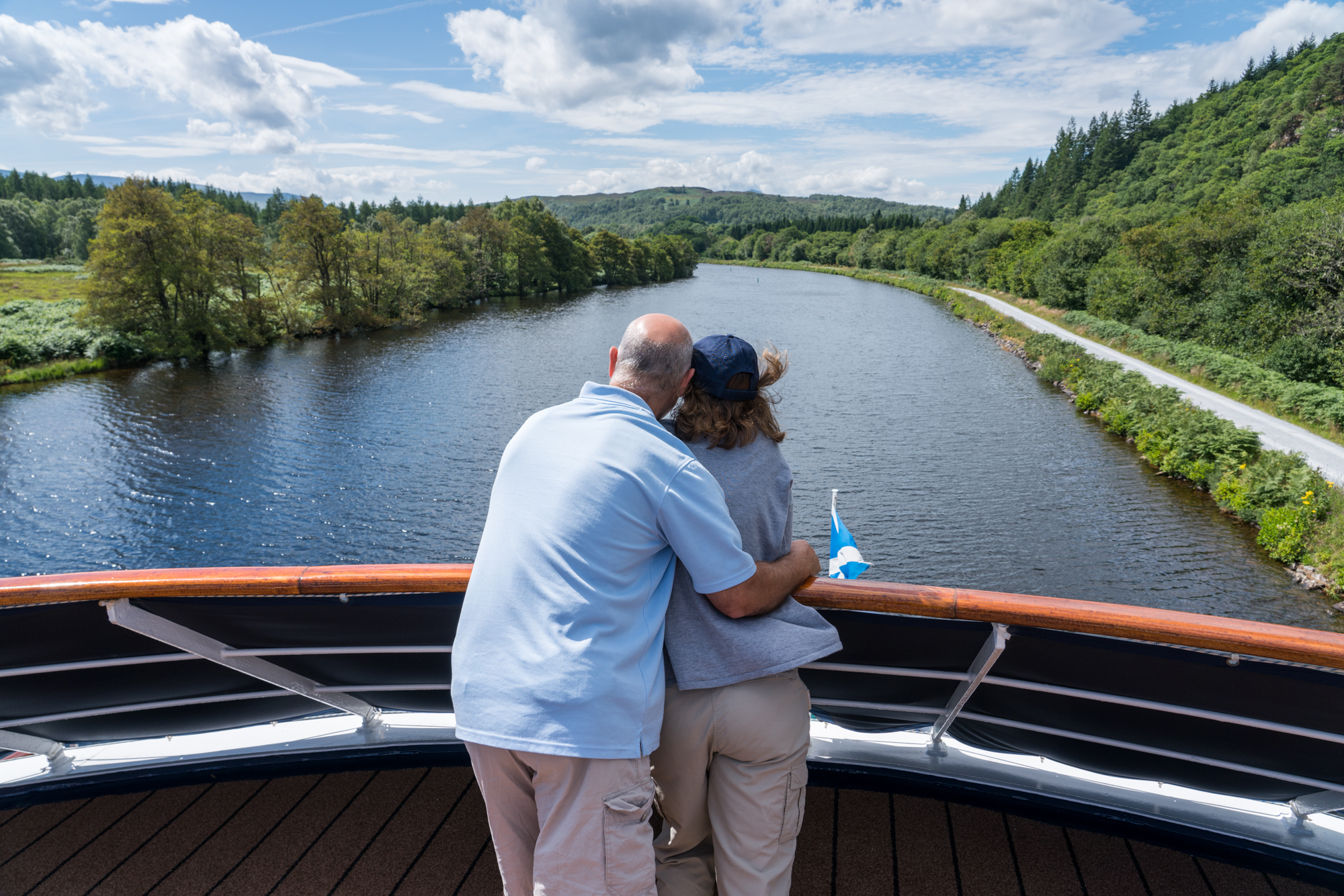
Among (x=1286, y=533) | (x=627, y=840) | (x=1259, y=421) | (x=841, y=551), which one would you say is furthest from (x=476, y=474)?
(x=1259, y=421)

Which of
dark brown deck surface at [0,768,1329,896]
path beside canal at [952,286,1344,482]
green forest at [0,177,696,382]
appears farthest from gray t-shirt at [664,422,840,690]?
green forest at [0,177,696,382]

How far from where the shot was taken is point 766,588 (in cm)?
151

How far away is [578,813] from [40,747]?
189 cm

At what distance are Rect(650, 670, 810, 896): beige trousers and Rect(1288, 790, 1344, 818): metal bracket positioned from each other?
1.36 metres

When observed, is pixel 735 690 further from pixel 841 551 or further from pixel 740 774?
pixel 841 551

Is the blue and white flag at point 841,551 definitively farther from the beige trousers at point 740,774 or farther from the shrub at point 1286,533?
the shrub at point 1286,533

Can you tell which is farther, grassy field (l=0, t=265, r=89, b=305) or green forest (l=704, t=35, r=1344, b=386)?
grassy field (l=0, t=265, r=89, b=305)

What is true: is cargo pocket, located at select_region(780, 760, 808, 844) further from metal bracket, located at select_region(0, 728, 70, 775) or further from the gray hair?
metal bracket, located at select_region(0, 728, 70, 775)

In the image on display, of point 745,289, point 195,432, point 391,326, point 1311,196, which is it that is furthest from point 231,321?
point 1311,196

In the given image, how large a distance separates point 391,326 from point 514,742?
41.5m

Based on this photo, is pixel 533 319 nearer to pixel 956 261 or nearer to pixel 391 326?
pixel 391 326

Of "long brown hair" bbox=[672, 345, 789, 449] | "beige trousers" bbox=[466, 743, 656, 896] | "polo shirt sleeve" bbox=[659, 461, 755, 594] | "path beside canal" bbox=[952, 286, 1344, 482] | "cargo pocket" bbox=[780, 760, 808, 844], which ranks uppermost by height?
"long brown hair" bbox=[672, 345, 789, 449]

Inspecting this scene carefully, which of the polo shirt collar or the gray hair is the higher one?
the gray hair

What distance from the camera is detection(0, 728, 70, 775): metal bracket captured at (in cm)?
209
